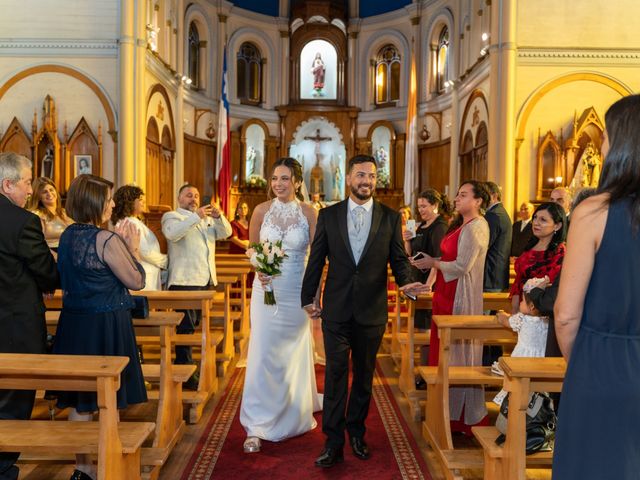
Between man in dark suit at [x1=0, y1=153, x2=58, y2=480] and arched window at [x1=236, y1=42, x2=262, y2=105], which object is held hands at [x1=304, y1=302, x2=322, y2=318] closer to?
man in dark suit at [x1=0, y1=153, x2=58, y2=480]

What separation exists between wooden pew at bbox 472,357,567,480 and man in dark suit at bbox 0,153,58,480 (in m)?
2.29

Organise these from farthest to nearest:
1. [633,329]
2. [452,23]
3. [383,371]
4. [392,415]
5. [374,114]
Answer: [374,114] < [452,23] < [383,371] < [392,415] < [633,329]

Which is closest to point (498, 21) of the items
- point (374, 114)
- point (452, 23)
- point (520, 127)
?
point (520, 127)

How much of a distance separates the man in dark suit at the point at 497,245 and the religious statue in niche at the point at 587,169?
19.1 ft

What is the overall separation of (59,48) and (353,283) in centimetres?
910

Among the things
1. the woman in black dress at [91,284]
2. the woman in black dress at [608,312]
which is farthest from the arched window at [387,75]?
the woman in black dress at [608,312]

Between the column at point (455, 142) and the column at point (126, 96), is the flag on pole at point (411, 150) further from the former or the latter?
the column at point (126, 96)

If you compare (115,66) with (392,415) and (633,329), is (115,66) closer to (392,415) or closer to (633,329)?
(392,415)

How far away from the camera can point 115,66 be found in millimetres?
10352

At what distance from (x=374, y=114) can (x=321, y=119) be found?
156cm

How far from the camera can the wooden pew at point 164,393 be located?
11.1ft

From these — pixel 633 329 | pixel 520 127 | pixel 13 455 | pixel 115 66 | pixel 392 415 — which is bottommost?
pixel 392 415

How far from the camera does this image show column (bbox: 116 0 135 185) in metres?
10.2

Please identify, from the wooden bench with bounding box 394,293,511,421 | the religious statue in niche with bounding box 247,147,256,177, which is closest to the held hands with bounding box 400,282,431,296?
the wooden bench with bounding box 394,293,511,421
